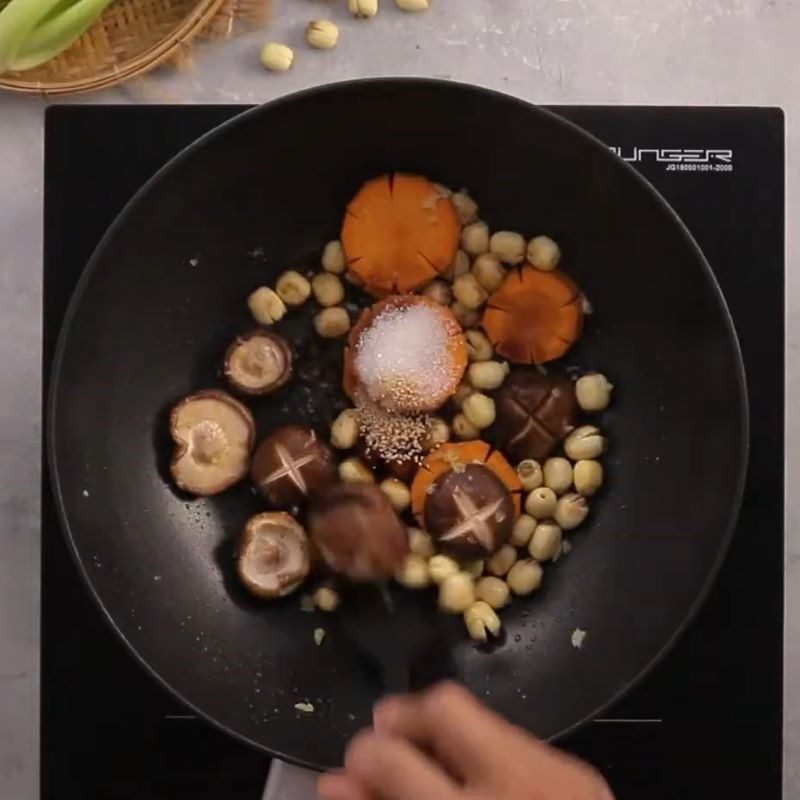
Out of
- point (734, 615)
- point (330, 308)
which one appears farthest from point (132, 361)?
point (734, 615)

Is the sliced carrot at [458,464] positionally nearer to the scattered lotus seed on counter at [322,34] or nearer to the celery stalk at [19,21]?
the scattered lotus seed on counter at [322,34]

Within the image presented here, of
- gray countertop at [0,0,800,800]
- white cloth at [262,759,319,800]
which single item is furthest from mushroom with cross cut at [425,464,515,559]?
gray countertop at [0,0,800,800]

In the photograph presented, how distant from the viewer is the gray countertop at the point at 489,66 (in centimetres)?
99

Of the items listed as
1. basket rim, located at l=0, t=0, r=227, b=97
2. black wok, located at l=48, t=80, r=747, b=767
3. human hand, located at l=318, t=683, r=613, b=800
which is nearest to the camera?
human hand, located at l=318, t=683, r=613, b=800

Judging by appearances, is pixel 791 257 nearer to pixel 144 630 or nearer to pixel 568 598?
pixel 568 598

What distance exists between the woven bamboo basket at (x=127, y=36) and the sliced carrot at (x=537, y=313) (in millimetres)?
322

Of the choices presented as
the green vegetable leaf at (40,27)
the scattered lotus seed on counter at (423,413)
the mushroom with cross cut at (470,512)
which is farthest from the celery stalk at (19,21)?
the mushroom with cross cut at (470,512)

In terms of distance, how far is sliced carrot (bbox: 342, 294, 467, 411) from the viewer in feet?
3.06

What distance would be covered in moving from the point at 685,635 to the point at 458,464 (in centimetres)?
24

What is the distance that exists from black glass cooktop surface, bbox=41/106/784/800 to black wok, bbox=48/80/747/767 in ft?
0.26

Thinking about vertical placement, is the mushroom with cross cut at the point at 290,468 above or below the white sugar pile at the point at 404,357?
below

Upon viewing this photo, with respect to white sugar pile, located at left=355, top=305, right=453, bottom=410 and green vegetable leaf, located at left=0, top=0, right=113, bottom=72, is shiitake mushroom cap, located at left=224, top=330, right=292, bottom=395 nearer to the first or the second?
white sugar pile, located at left=355, top=305, right=453, bottom=410

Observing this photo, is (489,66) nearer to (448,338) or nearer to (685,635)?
(448,338)

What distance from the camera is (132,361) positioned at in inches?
36.2
